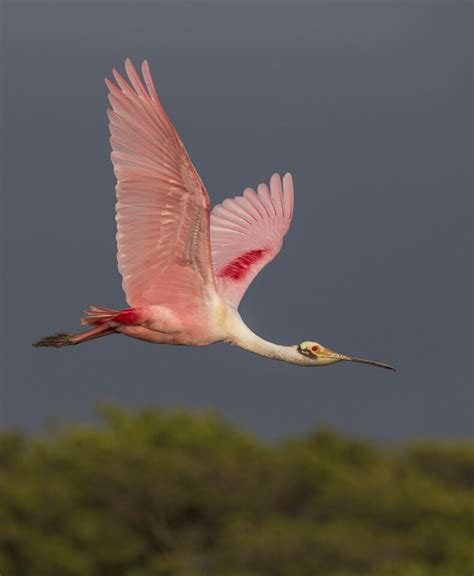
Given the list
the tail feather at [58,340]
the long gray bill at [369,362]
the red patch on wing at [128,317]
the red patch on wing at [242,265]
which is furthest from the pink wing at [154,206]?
A: the red patch on wing at [242,265]

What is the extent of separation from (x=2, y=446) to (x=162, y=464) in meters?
7.05

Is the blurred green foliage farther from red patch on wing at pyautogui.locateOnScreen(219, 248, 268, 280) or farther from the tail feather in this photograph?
the tail feather

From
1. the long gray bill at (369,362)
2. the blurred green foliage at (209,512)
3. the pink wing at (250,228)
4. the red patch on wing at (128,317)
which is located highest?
the pink wing at (250,228)

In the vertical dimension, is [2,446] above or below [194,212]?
below

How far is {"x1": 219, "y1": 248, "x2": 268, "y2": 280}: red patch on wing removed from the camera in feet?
39.6

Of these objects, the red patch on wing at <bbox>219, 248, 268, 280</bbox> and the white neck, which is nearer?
the white neck

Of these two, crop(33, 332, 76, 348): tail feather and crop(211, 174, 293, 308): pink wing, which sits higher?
crop(211, 174, 293, 308): pink wing

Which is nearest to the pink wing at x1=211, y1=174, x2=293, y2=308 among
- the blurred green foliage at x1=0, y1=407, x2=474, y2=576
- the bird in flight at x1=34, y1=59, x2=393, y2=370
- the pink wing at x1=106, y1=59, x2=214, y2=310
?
the bird in flight at x1=34, y1=59, x2=393, y2=370

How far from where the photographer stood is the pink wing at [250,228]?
12250 millimetres

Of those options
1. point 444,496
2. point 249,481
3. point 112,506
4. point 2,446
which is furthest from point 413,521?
point 2,446

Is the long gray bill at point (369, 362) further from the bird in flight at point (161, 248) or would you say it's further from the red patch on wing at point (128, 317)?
the red patch on wing at point (128, 317)

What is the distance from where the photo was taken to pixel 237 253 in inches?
489

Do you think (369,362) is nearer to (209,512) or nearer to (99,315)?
(99,315)

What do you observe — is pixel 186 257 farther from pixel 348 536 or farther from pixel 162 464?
pixel 162 464
